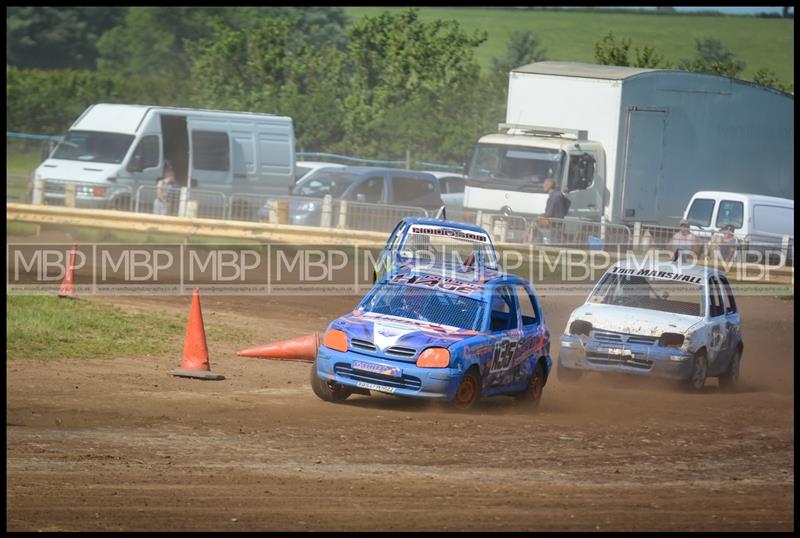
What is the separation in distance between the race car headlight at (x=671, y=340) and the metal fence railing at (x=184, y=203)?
→ 13.5m

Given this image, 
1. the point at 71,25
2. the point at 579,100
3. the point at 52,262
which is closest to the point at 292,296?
the point at 52,262

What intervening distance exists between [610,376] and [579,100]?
13.9 metres

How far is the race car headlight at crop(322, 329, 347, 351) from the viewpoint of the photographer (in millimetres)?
12891

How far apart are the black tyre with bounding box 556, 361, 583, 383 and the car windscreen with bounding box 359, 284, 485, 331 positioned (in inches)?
106

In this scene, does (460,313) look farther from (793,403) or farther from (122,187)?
(122,187)

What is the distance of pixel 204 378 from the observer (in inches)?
568

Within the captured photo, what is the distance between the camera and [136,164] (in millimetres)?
28531

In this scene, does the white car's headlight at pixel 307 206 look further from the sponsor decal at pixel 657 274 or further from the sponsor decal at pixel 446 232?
the sponsor decal at pixel 657 274

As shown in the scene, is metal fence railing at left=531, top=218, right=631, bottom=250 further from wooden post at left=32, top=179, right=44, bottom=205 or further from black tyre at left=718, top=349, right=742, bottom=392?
wooden post at left=32, top=179, right=44, bottom=205

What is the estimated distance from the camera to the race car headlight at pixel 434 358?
1256 centimetres

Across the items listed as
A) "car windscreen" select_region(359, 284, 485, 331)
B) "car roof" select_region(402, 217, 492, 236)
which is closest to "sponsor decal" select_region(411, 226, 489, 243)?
"car roof" select_region(402, 217, 492, 236)

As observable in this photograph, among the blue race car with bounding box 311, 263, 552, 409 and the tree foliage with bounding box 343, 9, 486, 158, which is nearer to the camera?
the blue race car with bounding box 311, 263, 552, 409

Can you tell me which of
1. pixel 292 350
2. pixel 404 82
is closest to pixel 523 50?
pixel 404 82

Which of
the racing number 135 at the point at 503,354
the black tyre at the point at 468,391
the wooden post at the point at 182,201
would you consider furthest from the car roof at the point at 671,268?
the wooden post at the point at 182,201
